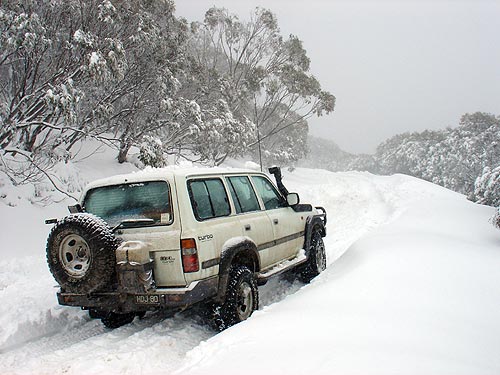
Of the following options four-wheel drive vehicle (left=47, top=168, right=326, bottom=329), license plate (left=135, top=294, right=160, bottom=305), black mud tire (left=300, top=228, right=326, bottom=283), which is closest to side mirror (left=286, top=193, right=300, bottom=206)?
black mud tire (left=300, top=228, right=326, bottom=283)

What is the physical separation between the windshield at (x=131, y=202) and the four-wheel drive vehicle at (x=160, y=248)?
0.01 m

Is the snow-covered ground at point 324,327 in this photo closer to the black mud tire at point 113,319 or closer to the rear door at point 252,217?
the black mud tire at point 113,319

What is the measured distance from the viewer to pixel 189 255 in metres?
4.29

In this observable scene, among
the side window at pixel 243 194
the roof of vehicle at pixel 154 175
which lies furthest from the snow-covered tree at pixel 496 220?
the roof of vehicle at pixel 154 175

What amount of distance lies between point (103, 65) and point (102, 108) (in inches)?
104

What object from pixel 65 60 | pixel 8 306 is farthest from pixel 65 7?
pixel 8 306

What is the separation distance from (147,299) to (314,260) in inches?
139

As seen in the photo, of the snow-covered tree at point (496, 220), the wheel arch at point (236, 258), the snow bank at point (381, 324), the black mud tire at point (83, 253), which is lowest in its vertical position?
the snow-covered tree at point (496, 220)

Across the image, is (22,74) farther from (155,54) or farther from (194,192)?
(194,192)

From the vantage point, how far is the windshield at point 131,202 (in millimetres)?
4508

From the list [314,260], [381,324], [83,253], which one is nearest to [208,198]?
[83,253]

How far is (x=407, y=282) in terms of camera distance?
17.0ft

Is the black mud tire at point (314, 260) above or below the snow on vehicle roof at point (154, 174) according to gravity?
below

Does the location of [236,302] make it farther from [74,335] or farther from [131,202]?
[74,335]
